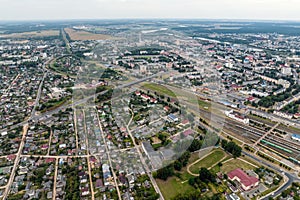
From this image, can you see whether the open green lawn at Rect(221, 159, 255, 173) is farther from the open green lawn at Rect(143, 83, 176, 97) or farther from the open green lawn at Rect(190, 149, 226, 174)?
the open green lawn at Rect(143, 83, 176, 97)

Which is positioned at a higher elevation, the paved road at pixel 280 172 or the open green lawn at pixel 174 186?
the open green lawn at pixel 174 186

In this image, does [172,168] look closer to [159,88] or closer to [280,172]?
[280,172]

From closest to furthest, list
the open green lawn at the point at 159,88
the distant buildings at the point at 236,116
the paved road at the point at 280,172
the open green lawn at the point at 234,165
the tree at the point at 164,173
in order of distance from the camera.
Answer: the paved road at the point at 280,172 < the tree at the point at 164,173 < the open green lawn at the point at 234,165 < the distant buildings at the point at 236,116 < the open green lawn at the point at 159,88

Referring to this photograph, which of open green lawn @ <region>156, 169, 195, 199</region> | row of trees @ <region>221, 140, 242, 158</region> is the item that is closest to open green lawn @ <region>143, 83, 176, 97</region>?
row of trees @ <region>221, 140, 242, 158</region>

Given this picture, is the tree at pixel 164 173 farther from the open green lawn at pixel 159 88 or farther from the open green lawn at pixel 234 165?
the open green lawn at pixel 159 88

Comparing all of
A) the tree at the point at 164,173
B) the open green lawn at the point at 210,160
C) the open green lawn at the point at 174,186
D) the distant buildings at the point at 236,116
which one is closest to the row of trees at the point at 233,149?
the open green lawn at the point at 210,160

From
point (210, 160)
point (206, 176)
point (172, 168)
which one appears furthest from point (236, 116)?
point (172, 168)
